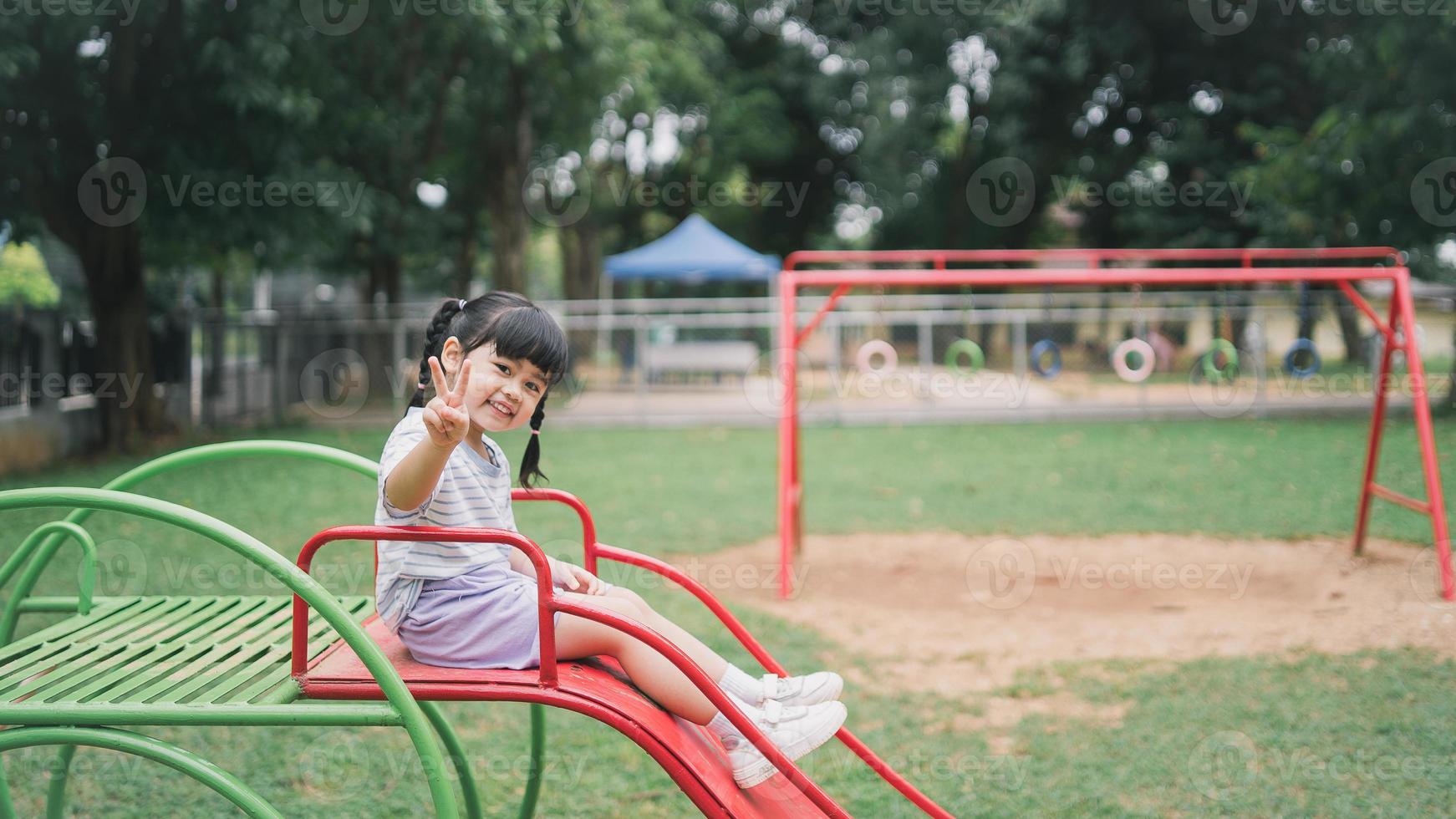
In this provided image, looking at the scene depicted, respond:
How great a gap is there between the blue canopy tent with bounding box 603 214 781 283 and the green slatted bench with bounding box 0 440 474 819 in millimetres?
14225

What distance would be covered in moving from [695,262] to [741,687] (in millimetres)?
14925

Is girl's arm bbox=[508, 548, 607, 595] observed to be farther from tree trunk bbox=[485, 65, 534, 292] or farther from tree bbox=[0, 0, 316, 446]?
tree trunk bbox=[485, 65, 534, 292]

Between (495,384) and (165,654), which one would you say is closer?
(495,384)

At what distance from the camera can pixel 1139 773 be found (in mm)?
3322

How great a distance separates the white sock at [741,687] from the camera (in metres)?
2.49

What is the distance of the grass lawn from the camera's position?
3205mm

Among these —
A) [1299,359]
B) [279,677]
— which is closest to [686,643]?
[279,677]

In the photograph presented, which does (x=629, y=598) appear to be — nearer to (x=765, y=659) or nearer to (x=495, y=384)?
(x=765, y=659)

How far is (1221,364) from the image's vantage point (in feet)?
42.8

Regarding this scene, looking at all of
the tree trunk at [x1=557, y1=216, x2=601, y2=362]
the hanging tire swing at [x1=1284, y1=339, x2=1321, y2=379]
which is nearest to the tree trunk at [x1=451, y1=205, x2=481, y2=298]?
the tree trunk at [x1=557, y1=216, x2=601, y2=362]

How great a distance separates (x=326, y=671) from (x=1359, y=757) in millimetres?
3001

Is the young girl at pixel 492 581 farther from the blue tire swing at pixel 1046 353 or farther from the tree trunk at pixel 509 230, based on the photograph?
the tree trunk at pixel 509 230

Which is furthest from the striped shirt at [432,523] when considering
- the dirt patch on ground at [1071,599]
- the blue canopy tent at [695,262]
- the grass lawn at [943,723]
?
the blue canopy tent at [695,262]

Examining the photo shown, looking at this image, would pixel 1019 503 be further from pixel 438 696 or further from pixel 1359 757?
pixel 438 696
